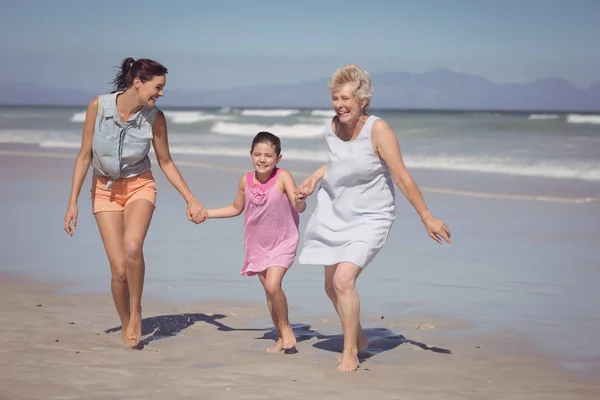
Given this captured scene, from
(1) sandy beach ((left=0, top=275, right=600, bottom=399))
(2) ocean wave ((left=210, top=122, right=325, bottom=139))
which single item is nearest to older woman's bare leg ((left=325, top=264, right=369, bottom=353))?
(1) sandy beach ((left=0, top=275, right=600, bottom=399))

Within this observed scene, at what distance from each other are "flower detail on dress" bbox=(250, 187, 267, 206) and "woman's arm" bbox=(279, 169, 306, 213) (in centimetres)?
13

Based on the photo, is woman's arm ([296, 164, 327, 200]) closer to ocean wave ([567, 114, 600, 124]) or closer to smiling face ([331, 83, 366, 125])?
smiling face ([331, 83, 366, 125])

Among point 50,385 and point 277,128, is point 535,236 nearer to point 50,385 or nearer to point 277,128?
point 50,385

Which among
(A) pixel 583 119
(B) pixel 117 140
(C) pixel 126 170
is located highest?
(A) pixel 583 119

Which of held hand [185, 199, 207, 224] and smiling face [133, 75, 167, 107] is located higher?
smiling face [133, 75, 167, 107]

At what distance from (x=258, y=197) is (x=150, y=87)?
3.05ft

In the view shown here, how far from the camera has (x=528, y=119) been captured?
37250 mm

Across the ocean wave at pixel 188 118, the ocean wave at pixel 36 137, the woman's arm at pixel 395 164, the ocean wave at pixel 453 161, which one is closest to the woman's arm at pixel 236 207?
the woman's arm at pixel 395 164

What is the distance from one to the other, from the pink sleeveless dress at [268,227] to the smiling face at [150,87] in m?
0.80

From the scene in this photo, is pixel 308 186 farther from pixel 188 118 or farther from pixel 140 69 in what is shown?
pixel 188 118

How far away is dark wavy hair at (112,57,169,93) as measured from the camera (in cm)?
575

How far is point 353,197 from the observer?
5430 millimetres

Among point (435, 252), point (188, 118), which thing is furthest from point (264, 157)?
point (188, 118)

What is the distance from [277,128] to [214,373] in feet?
110
